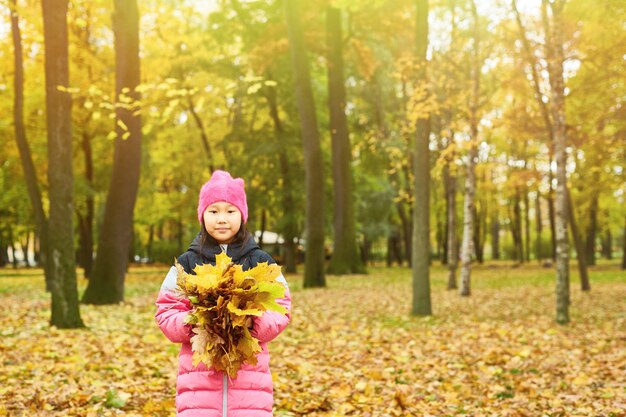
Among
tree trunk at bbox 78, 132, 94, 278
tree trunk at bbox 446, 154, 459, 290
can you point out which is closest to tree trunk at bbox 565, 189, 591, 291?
tree trunk at bbox 446, 154, 459, 290

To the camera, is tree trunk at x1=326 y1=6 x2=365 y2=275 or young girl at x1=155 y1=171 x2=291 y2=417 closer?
young girl at x1=155 y1=171 x2=291 y2=417

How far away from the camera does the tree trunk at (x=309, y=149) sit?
61.6 feet

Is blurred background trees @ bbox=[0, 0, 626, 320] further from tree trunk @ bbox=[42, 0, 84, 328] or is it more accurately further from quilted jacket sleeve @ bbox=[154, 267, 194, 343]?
quilted jacket sleeve @ bbox=[154, 267, 194, 343]

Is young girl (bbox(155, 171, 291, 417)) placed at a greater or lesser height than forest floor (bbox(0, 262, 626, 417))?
greater

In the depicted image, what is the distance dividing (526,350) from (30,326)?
7731 mm

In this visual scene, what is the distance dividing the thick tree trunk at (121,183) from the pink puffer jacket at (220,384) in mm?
11475

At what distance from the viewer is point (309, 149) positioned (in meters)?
19.2

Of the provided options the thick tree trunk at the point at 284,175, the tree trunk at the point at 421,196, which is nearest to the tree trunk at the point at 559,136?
the tree trunk at the point at 421,196

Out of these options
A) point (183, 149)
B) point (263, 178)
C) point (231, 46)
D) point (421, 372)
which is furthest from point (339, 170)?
point (421, 372)

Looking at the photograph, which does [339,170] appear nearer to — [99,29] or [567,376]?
[99,29]

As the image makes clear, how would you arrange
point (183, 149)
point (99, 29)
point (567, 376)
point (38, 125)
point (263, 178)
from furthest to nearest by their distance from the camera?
1. point (183, 149)
2. point (263, 178)
3. point (38, 125)
4. point (99, 29)
5. point (567, 376)

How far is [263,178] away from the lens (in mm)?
28938

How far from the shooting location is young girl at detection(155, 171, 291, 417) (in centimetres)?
308

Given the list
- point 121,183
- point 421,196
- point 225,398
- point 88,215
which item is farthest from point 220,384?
point 88,215
